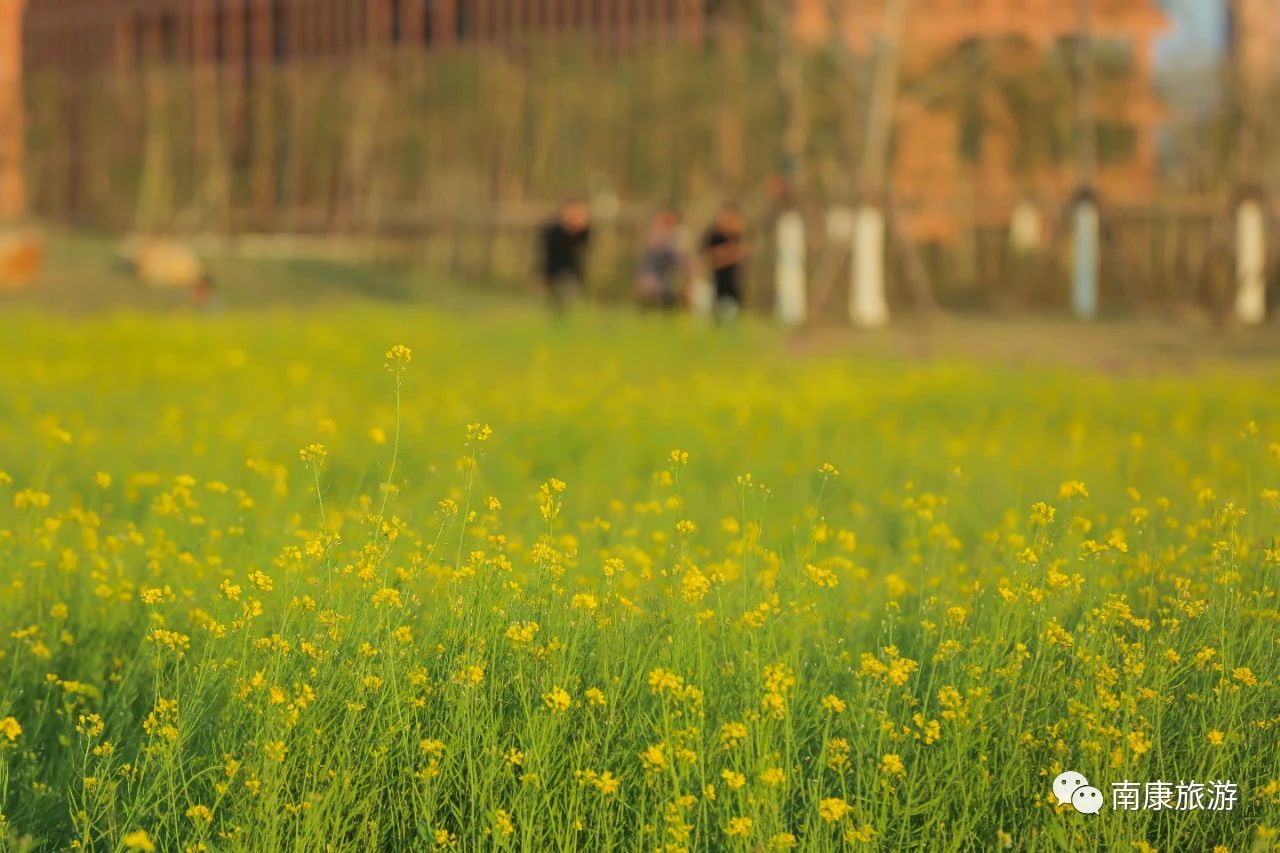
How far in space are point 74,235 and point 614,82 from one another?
33.3 feet

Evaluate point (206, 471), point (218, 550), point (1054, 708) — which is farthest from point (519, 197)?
point (1054, 708)

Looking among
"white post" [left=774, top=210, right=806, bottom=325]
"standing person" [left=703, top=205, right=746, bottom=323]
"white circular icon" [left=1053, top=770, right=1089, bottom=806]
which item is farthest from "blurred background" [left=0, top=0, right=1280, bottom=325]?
"white circular icon" [left=1053, top=770, right=1089, bottom=806]

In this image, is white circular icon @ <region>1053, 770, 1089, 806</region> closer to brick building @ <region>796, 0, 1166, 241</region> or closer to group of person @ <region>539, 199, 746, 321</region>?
group of person @ <region>539, 199, 746, 321</region>

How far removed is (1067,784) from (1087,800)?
0.06m

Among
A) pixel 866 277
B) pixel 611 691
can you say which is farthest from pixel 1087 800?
pixel 866 277

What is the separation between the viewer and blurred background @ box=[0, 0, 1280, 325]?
2894 centimetres

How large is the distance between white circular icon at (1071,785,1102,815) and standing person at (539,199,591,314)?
874 inches

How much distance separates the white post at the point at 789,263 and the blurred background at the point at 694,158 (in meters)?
0.03

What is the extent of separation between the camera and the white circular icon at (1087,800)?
15.5 ft

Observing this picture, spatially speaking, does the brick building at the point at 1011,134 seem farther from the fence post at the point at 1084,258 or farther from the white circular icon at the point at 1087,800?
the white circular icon at the point at 1087,800

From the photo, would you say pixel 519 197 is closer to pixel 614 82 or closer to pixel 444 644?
pixel 614 82

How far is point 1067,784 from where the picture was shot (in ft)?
15.7

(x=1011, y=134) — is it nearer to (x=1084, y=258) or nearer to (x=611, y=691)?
(x=1084, y=258)

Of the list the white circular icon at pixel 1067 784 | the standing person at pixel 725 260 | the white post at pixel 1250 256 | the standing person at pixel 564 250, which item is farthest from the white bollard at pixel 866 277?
the white circular icon at pixel 1067 784
